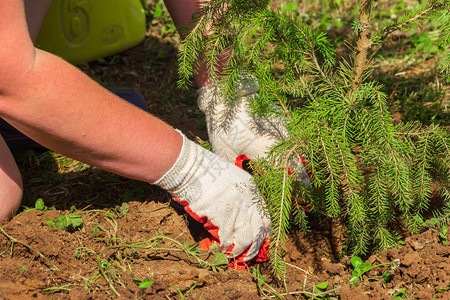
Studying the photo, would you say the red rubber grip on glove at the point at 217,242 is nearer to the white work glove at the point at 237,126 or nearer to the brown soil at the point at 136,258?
the brown soil at the point at 136,258

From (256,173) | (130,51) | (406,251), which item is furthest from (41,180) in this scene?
(406,251)

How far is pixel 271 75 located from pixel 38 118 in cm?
77

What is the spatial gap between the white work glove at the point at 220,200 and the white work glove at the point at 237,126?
0.23 m

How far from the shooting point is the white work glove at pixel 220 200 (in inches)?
70.0

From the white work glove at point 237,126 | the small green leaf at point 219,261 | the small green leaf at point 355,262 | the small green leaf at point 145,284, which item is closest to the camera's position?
the small green leaf at point 145,284

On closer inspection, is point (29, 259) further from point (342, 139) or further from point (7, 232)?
point (342, 139)

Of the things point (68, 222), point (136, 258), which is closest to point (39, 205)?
point (68, 222)

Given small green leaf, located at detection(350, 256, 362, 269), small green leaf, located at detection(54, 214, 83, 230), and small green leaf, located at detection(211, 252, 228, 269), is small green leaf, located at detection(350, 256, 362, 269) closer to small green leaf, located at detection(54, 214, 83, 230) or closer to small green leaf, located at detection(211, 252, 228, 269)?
small green leaf, located at detection(211, 252, 228, 269)

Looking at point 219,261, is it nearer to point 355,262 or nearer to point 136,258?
point 136,258

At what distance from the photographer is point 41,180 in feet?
7.36

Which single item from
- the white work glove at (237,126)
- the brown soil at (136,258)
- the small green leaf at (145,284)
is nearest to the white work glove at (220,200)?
the brown soil at (136,258)

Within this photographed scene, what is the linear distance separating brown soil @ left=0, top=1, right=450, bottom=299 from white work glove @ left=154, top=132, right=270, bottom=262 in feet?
0.38

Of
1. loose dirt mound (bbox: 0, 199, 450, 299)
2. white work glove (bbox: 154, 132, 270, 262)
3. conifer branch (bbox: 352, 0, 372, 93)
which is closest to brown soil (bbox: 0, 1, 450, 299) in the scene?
loose dirt mound (bbox: 0, 199, 450, 299)

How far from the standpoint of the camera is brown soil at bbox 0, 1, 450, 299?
149 centimetres
